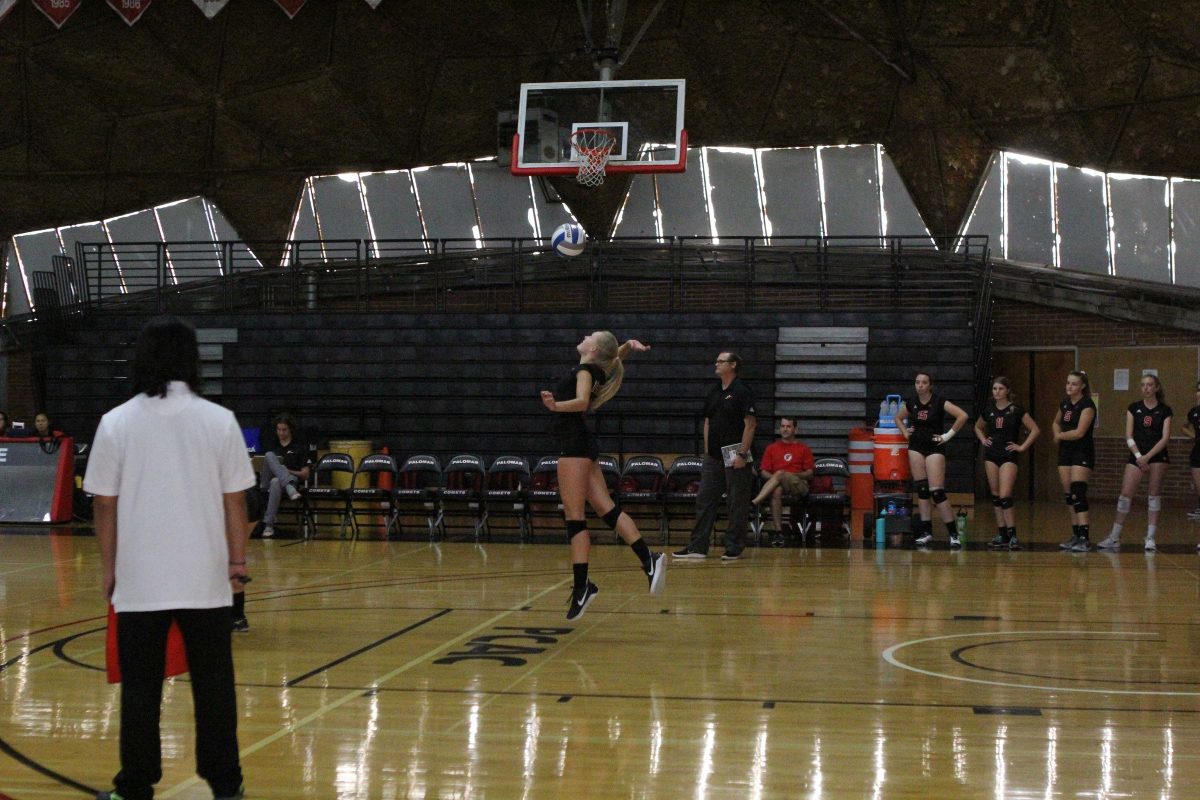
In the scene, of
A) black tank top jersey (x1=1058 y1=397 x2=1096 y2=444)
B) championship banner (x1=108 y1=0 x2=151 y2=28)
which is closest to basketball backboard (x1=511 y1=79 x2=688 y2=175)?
black tank top jersey (x1=1058 y1=397 x2=1096 y2=444)

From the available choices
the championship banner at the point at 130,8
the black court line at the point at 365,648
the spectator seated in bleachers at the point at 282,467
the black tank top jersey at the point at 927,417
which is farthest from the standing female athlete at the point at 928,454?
the championship banner at the point at 130,8

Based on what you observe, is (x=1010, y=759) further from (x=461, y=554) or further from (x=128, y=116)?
(x=128, y=116)

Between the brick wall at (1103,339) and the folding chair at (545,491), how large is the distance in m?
8.45

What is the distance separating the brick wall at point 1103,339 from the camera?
18953mm

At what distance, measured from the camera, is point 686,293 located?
70.2 ft

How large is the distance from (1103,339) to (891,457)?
7.90m

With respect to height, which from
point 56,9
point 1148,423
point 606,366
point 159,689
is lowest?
point 159,689

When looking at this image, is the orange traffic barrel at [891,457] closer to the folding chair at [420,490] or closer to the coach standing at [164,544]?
the folding chair at [420,490]

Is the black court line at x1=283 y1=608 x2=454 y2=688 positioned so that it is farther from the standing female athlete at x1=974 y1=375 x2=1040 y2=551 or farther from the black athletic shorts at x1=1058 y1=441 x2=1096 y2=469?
the black athletic shorts at x1=1058 y1=441 x2=1096 y2=469

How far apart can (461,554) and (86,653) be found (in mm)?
5415

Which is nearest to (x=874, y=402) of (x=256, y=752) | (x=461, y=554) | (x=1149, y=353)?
(x=1149, y=353)

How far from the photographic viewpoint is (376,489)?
14039 millimetres

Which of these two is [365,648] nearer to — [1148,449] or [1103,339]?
[1148,449]

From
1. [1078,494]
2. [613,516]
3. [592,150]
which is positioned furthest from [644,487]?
[613,516]
